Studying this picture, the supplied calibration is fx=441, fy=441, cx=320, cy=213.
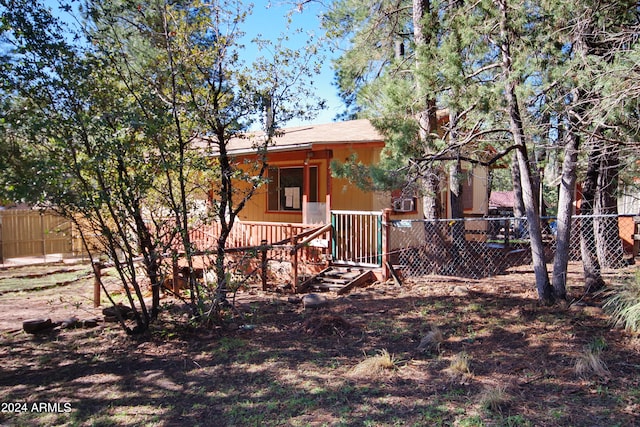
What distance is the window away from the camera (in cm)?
1180

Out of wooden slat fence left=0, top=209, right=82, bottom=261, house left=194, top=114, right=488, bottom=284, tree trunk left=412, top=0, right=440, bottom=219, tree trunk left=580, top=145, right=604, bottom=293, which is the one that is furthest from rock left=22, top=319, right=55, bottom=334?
wooden slat fence left=0, top=209, right=82, bottom=261

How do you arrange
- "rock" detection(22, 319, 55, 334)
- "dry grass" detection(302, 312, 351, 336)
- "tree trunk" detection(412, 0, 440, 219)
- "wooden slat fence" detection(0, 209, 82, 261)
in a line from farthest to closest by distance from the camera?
1. "wooden slat fence" detection(0, 209, 82, 261)
2. "tree trunk" detection(412, 0, 440, 219)
3. "rock" detection(22, 319, 55, 334)
4. "dry grass" detection(302, 312, 351, 336)

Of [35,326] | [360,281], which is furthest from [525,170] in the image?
[35,326]

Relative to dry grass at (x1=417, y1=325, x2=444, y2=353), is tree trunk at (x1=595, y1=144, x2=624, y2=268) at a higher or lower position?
higher

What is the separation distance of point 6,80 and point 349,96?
36.4 feet

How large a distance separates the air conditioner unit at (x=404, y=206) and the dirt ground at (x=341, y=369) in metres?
4.77

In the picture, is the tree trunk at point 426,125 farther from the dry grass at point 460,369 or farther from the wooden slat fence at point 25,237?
the wooden slat fence at point 25,237

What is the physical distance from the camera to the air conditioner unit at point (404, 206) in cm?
1156

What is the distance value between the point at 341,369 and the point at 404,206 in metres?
7.75

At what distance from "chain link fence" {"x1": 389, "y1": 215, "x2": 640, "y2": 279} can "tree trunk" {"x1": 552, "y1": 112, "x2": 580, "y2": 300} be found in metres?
0.75

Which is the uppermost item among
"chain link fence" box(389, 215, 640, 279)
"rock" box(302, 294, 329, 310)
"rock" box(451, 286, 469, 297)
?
"chain link fence" box(389, 215, 640, 279)

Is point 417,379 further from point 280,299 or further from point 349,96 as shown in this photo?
point 349,96

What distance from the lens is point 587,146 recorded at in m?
5.61

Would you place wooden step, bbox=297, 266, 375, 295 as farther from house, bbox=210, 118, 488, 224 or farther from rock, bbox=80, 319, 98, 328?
rock, bbox=80, 319, 98, 328
